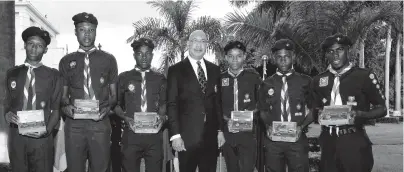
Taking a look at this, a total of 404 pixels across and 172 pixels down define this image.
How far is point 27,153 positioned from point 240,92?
2.71 m

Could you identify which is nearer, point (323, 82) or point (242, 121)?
point (323, 82)

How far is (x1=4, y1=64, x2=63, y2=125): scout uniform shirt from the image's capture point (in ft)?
16.4

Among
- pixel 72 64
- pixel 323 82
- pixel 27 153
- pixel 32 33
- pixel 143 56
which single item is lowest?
pixel 27 153

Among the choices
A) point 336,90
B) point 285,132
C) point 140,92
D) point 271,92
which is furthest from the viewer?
point 140,92

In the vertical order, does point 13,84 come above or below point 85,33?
below

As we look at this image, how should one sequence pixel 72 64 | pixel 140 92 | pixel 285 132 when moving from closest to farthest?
pixel 285 132
pixel 72 64
pixel 140 92

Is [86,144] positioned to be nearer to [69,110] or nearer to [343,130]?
[69,110]

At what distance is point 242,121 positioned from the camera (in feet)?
17.6

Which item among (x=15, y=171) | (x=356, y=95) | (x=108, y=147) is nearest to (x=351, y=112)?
(x=356, y=95)

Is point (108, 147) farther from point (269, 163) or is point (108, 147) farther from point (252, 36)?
point (252, 36)

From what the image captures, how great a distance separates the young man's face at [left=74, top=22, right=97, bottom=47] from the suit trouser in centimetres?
97

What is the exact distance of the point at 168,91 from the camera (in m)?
5.16

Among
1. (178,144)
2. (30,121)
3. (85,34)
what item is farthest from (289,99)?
(30,121)

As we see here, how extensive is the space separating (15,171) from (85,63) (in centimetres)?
146
